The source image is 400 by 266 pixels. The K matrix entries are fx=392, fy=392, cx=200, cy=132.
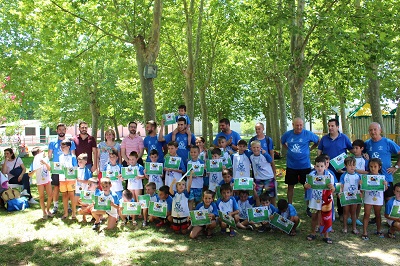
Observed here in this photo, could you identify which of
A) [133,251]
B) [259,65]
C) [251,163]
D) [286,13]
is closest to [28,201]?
[133,251]

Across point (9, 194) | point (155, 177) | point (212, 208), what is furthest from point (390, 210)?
point (9, 194)

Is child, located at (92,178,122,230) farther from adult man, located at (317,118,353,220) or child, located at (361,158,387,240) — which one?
child, located at (361,158,387,240)

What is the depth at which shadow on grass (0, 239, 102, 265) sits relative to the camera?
565cm

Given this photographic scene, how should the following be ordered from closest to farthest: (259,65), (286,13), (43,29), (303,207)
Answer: (303,207) → (286,13) → (43,29) → (259,65)

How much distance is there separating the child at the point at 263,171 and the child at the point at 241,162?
0.13 meters

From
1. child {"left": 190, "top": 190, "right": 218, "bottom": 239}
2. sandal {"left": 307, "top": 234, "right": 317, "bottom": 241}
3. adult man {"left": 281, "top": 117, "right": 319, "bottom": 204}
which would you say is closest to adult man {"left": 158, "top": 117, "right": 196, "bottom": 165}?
child {"left": 190, "top": 190, "right": 218, "bottom": 239}

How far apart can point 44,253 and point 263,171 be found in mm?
4093

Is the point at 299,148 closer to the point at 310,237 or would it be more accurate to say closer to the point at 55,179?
the point at 310,237

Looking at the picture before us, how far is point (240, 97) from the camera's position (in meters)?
33.4

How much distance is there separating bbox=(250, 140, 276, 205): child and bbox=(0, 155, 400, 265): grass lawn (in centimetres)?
95

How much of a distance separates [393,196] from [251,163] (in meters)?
2.58

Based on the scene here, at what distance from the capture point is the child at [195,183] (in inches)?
298

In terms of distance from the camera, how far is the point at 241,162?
25.3 ft

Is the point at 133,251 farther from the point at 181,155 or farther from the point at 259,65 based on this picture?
the point at 259,65
